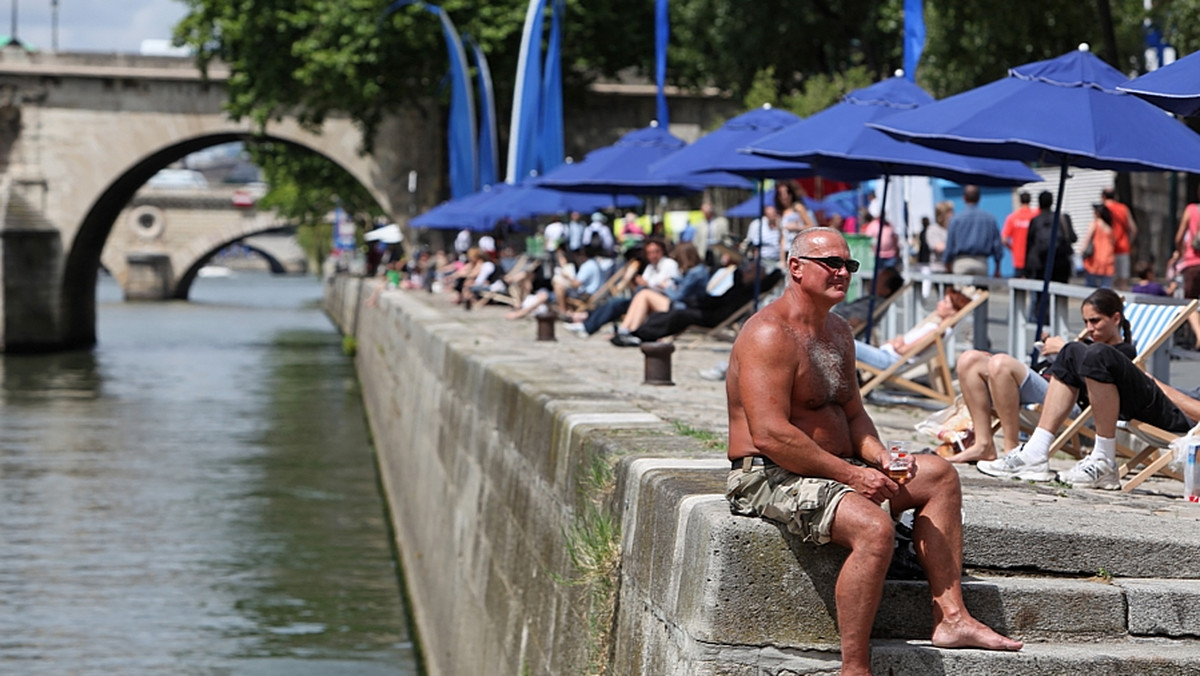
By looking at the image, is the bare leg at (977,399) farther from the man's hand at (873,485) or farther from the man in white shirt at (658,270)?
the man in white shirt at (658,270)

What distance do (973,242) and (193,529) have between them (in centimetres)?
800

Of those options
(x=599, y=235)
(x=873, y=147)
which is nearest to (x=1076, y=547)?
(x=873, y=147)

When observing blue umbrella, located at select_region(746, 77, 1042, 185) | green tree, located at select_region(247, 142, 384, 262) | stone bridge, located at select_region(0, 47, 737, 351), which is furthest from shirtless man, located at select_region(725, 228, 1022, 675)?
green tree, located at select_region(247, 142, 384, 262)

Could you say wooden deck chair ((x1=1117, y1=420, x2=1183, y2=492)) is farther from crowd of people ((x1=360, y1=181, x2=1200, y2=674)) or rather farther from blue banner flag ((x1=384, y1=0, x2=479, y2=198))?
blue banner flag ((x1=384, y1=0, x2=479, y2=198))

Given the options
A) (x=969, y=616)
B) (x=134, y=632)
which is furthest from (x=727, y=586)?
(x=134, y=632)

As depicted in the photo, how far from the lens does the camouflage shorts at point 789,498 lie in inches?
174

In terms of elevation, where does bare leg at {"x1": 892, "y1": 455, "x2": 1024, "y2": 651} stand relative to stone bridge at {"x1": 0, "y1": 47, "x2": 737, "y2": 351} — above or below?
below

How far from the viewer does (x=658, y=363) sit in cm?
1045

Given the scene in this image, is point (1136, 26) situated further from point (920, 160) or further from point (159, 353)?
point (159, 353)

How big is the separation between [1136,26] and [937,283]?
1181 centimetres

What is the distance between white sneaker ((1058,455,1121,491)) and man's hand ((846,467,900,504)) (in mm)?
2203

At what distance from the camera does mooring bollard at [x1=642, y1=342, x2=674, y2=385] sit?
10383 millimetres

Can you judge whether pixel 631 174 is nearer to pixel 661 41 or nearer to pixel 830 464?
pixel 661 41

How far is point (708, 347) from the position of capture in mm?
14781
